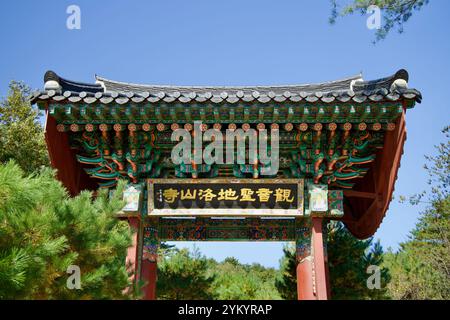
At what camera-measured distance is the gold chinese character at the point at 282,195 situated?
7.91 m

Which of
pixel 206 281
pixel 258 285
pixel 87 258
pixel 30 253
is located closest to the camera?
pixel 30 253

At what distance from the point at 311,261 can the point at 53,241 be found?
4.58m

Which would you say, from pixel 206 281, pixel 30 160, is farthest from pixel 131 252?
pixel 30 160

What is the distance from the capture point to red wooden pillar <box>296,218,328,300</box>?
24.3 ft

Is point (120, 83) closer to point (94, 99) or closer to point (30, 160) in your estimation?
point (94, 99)

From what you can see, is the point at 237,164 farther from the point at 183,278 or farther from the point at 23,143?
the point at 23,143

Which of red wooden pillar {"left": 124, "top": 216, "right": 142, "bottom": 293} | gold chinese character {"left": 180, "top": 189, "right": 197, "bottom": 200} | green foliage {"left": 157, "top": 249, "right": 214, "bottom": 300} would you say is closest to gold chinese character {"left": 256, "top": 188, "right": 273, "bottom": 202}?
gold chinese character {"left": 180, "top": 189, "right": 197, "bottom": 200}

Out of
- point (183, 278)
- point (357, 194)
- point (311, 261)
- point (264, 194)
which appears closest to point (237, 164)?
point (264, 194)

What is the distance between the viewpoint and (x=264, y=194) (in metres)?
7.91

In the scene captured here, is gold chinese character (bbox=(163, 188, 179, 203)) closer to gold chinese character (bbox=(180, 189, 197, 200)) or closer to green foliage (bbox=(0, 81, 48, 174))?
gold chinese character (bbox=(180, 189, 197, 200))

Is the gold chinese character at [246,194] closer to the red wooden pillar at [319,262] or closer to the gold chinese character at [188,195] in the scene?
the gold chinese character at [188,195]

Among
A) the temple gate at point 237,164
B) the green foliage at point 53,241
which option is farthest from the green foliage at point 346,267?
the green foliage at point 53,241

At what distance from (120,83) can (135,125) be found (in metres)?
4.67
